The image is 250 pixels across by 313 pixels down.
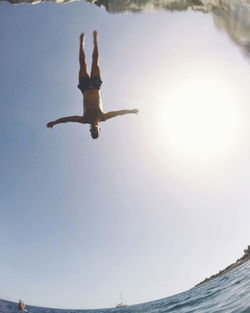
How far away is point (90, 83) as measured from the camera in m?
5.66

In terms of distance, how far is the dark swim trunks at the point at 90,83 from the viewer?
5.60m

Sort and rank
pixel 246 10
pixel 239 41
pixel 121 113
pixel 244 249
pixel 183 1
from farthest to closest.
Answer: pixel 244 249
pixel 121 113
pixel 183 1
pixel 239 41
pixel 246 10

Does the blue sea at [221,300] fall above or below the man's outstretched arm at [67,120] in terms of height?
below

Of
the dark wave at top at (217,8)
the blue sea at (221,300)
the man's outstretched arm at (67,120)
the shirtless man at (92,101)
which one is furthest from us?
the blue sea at (221,300)

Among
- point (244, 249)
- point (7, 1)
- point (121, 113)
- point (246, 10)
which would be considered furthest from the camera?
point (244, 249)

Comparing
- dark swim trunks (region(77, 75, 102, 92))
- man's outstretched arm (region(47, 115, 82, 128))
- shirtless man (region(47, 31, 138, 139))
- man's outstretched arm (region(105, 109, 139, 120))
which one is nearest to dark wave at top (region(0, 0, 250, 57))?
shirtless man (region(47, 31, 138, 139))

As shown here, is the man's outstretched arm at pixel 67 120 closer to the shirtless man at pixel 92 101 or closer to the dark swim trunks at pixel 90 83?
the shirtless man at pixel 92 101

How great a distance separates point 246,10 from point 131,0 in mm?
2486

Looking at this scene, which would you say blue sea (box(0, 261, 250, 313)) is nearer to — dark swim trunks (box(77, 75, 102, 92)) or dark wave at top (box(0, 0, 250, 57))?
dark wave at top (box(0, 0, 250, 57))

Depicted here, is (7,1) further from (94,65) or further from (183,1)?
(183,1)

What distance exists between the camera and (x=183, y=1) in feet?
15.5

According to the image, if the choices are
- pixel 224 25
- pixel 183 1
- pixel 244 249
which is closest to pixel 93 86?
pixel 183 1

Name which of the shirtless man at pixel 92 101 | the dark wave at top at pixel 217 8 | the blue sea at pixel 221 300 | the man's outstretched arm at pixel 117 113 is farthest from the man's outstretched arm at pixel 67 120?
the blue sea at pixel 221 300

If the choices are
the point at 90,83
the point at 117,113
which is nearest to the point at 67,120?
the point at 90,83
